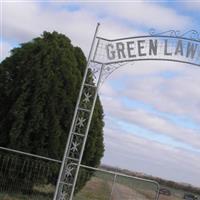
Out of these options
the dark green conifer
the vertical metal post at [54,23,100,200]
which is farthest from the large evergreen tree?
the vertical metal post at [54,23,100,200]

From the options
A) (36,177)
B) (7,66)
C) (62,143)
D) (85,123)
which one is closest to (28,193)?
(36,177)

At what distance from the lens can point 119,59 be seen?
1096 cm

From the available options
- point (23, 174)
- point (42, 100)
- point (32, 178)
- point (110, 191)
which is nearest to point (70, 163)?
point (32, 178)

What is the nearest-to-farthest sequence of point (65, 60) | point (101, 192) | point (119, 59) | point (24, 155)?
point (119, 59) → point (24, 155) → point (65, 60) → point (101, 192)

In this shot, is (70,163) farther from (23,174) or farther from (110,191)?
(110,191)

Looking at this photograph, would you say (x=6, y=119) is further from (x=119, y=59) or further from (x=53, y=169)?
(x=119, y=59)

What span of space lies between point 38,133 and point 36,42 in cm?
257

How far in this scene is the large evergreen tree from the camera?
12070 millimetres

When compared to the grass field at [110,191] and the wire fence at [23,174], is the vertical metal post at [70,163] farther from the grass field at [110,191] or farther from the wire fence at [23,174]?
the grass field at [110,191]

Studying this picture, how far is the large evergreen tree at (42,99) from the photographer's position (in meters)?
12.1

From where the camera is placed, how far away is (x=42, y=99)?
12.2 meters

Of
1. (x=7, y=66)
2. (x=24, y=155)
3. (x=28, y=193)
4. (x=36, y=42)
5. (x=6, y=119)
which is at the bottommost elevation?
(x=28, y=193)

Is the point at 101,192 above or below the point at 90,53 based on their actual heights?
below

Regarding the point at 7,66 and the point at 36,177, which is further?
the point at 7,66
